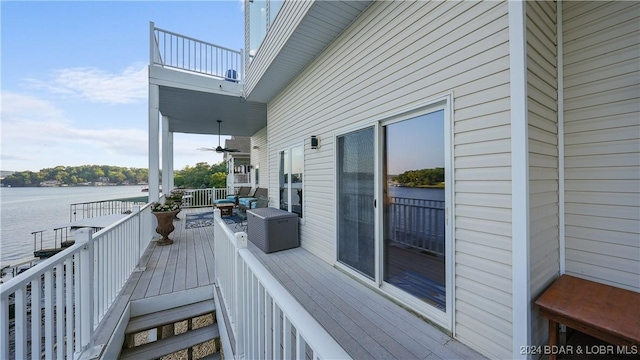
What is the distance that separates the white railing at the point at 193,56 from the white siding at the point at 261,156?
363 cm

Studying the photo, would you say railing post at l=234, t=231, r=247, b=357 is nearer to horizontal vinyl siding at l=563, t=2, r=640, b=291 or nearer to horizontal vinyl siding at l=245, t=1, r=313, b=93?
horizontal vinyl siding at l=563, t=2, r=640, b=291

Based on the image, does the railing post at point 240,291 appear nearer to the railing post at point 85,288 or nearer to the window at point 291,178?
the railing post at point 85,288

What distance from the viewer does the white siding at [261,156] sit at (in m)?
9.91

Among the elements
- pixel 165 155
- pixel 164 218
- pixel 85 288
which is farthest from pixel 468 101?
pixel 165 155

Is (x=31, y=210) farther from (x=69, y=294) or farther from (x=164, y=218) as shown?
(x=69, y=294)

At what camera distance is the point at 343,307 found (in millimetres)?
2574

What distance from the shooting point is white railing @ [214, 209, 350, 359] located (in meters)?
0.72

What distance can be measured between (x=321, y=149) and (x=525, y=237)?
3001 mm

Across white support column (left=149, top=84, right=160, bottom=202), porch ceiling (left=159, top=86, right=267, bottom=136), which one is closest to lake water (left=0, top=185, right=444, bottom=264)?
white support column (left=149, top=84, right=160, bottom=202)

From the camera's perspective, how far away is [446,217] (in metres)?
2.17

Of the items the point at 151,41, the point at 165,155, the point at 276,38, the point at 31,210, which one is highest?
the point at 151,41

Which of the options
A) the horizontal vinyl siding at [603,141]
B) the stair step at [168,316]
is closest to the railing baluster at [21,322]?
the stair step at [168,316]

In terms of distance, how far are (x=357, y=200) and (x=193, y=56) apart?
5666 millimetres

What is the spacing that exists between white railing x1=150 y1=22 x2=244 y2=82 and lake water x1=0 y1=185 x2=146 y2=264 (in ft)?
20.1
